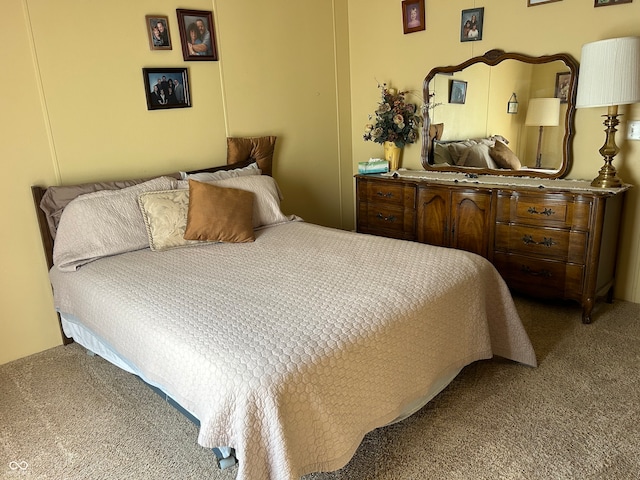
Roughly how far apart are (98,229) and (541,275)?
2.62 meters

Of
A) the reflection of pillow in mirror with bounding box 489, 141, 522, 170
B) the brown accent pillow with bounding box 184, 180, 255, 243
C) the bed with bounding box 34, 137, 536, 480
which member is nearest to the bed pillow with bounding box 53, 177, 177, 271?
the bed with bounding box 34, 137, 536, 480

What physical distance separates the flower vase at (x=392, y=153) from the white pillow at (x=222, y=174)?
1163 millimetres

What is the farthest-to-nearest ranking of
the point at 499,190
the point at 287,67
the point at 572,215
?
the point at 287,67, the point at 499,190, the point at 572,215

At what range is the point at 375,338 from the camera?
1.70 metres

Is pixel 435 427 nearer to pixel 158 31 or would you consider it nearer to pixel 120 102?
pixel 120 102

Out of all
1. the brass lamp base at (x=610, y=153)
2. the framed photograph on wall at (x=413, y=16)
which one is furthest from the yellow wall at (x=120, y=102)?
the brass lamp base at (x=610, y=153)

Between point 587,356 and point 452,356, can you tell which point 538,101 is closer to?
point 587,356

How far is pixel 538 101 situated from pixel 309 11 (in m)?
1.88

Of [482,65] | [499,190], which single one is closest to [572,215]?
[499,190]

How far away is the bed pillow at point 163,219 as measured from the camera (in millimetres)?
2602

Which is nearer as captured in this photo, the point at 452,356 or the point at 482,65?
A: the point at 452,356

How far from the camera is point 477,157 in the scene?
3523mm

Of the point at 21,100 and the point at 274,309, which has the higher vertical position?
the point at 21,100

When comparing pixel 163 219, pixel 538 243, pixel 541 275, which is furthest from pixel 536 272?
pixel 163 219
